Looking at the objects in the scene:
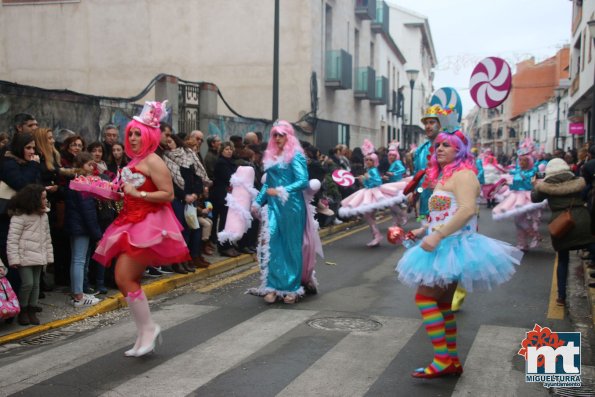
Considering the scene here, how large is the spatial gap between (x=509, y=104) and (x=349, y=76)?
6427cm

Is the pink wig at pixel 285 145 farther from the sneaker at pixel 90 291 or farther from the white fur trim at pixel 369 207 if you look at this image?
the white fur trim at pixel 369 207

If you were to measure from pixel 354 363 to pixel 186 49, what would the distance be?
1949 cm

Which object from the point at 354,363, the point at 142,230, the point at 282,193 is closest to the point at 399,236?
the point at 354,363

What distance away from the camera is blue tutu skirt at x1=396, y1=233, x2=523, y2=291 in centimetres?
484

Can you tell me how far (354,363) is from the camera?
17.7ft

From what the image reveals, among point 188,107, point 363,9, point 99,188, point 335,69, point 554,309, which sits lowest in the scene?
point 554,309

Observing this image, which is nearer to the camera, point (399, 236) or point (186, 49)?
point (399, 236)

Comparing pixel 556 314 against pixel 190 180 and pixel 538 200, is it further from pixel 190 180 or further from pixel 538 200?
pixel 190 180

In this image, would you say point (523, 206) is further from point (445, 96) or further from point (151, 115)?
point (151, 115)

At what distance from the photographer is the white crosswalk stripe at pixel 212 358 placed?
4793 millimetres

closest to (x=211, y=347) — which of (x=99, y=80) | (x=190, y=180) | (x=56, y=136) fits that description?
(x=190, y=180)

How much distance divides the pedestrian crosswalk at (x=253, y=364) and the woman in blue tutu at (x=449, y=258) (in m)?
0.38

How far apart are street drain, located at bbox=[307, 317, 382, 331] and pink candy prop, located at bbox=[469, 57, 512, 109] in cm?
535

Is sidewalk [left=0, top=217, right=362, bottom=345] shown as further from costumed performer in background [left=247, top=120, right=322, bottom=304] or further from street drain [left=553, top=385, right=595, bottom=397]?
street drain [left=553, top=385, right=595, bottom=397]
